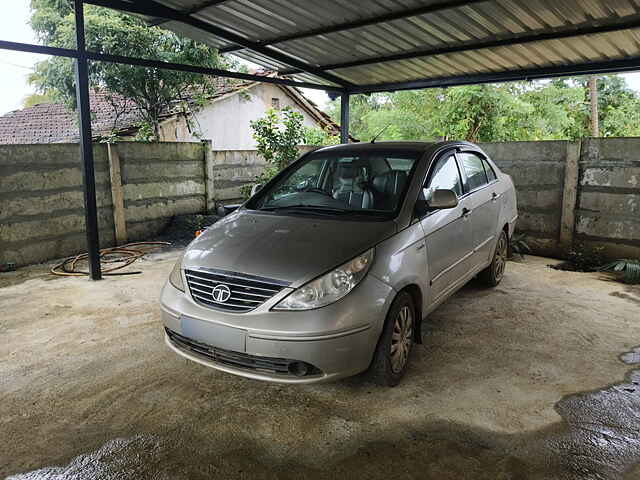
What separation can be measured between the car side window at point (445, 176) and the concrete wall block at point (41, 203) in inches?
206

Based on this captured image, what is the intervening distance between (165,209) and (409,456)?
6625 millimetres

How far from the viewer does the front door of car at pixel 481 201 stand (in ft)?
14.4

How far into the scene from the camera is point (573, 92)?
55.7ft

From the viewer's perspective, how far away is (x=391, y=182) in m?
3.63

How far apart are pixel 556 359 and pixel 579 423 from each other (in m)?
0.92

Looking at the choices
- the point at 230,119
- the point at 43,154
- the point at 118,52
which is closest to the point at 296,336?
the point at 43,154

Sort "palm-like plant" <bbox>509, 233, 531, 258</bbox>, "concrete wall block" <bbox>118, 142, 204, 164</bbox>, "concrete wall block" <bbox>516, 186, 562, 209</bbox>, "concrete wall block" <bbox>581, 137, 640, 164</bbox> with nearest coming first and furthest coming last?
"concrete wall block" <bbox>581, 137, 640, 164</bbox>, "concrete wall block" <bbox>516, 186, 562, 209</bbox>, "palm-like plant" <bbox>509, 233, 531, 258</bbox>, "concrete wall block" <bbox>118, 142, 204, 164</bbox>

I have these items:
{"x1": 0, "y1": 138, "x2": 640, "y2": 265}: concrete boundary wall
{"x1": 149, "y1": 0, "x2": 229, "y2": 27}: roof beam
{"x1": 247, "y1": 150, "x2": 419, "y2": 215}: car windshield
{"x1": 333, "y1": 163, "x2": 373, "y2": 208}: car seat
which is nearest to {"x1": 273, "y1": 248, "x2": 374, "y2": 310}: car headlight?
{"x1": 247, "y1": 150, "x2": 419, "y2": 215}: car windshield

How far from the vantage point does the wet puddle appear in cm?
234

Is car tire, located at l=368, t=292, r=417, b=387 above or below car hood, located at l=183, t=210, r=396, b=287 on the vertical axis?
below

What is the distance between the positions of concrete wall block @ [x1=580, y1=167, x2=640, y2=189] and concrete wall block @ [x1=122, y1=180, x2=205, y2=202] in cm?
614

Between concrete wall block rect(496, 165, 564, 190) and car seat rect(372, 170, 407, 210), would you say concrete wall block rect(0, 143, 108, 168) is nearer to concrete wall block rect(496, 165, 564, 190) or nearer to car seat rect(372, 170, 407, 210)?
car seat rect(372, 170, 407, 210)

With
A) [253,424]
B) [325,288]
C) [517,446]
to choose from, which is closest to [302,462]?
[253,424]

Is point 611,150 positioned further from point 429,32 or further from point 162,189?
point 162,189
